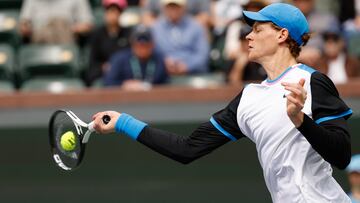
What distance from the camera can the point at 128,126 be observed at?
421 centimetres

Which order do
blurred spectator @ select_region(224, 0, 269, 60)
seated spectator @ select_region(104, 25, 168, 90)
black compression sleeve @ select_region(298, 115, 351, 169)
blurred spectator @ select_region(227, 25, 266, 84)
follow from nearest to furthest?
black compression sleeve @ select_region(298, 115, 351, 169) < blurred spectator @ select_region(227, 25, 266, 84) < seated spectator @ select_region(104, 25, 168, 90) < blurred spectator @ select_region(224, 0, 269, 60)

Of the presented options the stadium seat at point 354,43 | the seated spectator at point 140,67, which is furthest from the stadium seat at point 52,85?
the stadium seat at point 354,43

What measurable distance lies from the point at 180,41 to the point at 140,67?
28.0 inches

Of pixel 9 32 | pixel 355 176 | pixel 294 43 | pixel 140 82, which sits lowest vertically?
pixel 355 176

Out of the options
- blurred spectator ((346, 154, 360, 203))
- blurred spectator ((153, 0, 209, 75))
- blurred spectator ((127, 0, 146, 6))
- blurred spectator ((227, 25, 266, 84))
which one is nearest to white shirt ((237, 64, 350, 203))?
blurred spectator ((346, 154, 360, 203))

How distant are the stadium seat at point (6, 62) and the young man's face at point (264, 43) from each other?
522 centimetres

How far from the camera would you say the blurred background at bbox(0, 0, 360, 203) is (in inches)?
294

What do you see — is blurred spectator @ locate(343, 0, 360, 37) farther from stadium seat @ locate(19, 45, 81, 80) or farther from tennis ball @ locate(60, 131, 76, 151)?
tennis ball @ locate(60, 131, 76, 151)

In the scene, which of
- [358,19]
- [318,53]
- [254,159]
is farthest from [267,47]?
[358,19]

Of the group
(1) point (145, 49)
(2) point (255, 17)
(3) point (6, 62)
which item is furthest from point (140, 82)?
(2) point (255, 17)

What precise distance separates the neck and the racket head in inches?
39.8

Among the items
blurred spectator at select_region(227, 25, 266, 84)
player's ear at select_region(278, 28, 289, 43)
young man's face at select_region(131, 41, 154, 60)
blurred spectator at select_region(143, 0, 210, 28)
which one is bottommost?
blurred spectator at select_region(227, 25, 266, 84)

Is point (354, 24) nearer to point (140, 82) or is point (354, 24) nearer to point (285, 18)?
point (140, 82)

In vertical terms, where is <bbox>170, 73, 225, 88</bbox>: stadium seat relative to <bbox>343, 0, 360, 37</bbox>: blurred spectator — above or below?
below
